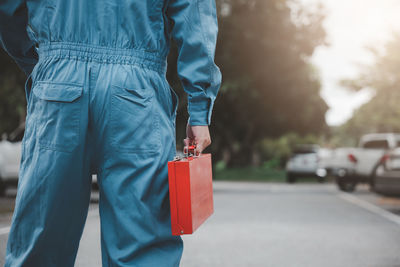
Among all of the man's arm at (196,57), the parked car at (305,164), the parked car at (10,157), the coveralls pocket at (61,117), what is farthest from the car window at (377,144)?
the coveralls pocket at (61,117)

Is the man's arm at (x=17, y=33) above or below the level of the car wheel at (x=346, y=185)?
above

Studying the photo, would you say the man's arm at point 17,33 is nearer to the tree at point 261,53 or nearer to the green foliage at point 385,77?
the tree at point 261,53

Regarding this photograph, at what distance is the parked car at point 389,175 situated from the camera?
35.2 feet

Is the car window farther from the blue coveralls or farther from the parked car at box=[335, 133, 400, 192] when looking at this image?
the blue coveralls

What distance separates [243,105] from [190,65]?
72.8 ft

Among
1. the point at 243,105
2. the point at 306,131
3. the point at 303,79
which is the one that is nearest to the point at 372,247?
the point at 243,105

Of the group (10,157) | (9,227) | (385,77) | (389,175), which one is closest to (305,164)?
(385,77)

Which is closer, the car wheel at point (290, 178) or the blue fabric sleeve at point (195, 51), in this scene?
the blue fabric sleeve at point (195, 51)

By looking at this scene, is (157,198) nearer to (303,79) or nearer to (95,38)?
(95,38)

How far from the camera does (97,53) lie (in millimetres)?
2213

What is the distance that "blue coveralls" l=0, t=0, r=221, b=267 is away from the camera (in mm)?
2150

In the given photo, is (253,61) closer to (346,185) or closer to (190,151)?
(346,185)

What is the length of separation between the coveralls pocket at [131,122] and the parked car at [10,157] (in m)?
9.71

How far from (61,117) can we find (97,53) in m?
0.27
